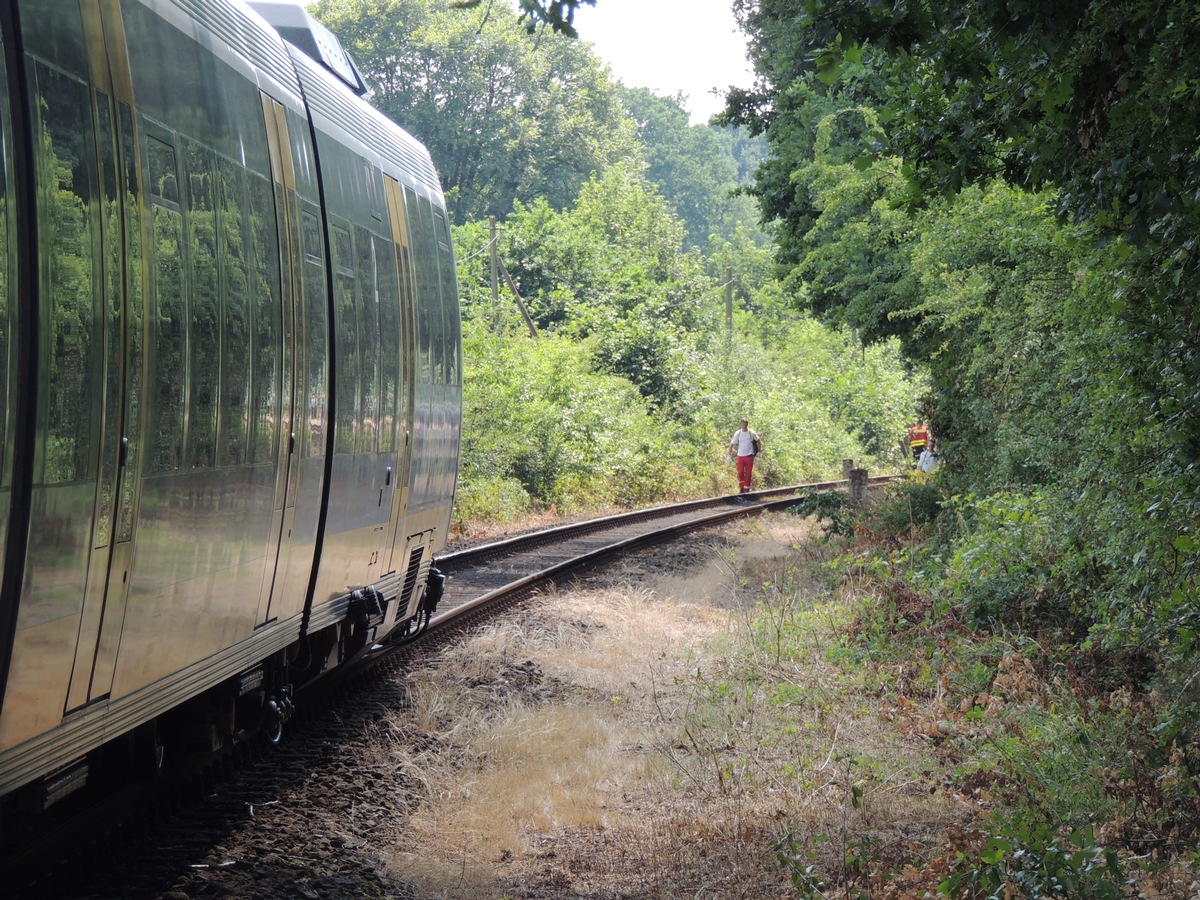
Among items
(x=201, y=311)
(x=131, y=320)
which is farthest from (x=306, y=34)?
(x=131, y=320)

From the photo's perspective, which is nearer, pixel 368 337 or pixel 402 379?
pixel 368 337

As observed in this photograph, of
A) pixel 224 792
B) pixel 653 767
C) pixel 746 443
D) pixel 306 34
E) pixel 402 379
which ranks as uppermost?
pixel 306 34

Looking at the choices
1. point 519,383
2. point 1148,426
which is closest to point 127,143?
point 1148,426

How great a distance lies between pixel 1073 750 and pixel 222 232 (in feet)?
17.2

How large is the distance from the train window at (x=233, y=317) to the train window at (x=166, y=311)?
1.49 feet

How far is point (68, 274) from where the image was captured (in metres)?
3.83

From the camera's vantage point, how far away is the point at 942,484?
17234mm

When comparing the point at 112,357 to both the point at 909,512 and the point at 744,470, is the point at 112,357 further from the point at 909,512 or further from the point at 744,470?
the point at 744,470

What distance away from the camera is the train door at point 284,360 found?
6.03 meters

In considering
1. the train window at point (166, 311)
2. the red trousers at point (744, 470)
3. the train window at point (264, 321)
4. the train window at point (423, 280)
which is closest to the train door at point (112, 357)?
the train window at point (166, 311)

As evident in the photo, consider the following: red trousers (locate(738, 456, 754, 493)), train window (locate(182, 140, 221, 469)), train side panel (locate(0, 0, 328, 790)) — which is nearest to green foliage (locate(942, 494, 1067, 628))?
train side panel (locate(0, 0, 328, 790))

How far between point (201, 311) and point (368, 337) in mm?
2684

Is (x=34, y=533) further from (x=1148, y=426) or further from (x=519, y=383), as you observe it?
(x=519, y=383)

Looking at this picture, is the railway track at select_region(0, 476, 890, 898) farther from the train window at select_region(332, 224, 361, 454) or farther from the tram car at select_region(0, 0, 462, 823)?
the train window at select_region(332, 224, 361, 454)
